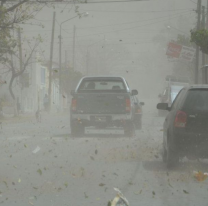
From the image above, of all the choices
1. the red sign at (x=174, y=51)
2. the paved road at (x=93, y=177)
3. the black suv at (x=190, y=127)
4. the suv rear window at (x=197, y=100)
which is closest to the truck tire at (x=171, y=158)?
the black suv at (x=190, y=127)

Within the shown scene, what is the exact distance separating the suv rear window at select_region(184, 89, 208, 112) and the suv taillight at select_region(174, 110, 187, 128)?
0.15 meters

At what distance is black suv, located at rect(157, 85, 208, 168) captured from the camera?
11469mm

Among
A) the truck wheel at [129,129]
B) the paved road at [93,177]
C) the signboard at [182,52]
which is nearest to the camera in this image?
the paved road at [93,177]

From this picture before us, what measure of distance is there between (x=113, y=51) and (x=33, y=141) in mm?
124437

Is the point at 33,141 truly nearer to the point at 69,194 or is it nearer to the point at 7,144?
A: the point at 7,144

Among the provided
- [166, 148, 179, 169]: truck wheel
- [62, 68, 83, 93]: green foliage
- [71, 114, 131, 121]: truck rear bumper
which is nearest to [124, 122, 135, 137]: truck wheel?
[71, 114, 131, 121]: truck rear bumper

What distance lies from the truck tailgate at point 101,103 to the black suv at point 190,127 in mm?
8316

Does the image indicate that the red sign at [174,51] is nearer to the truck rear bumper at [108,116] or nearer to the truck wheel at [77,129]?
the truck wheel at [77,129]

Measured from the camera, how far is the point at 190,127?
37.9 feet

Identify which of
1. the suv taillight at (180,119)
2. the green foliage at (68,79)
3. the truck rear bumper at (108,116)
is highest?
the suv taillight at (180,119)

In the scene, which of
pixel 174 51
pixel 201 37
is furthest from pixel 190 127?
pixel 174 51

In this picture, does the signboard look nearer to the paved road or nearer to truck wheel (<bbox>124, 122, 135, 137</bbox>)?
truck wheel (<bbox>124, 122, 135, 137</bbox>)

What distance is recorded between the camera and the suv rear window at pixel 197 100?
1166 centimetres

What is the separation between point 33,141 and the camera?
19.4m
